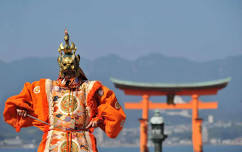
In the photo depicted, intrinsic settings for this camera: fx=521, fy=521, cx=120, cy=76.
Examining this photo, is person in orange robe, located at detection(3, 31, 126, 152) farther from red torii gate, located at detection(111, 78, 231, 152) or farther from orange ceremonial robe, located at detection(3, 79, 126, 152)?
red torii gate, located at detection(111, 78, 231, 152)

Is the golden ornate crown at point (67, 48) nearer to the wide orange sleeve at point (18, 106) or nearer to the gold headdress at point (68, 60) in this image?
the gold headdress at point (68, 60)

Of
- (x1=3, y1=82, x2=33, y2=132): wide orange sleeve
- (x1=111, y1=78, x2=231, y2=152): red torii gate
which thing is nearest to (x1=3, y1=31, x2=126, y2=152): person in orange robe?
(x1=3, y1=82, x2=33, y2=132): wide orange sleeve

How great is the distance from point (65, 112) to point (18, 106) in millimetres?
443

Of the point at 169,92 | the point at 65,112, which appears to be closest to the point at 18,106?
the point at 65,112

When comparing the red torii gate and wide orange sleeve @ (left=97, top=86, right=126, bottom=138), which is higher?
the red torii gate

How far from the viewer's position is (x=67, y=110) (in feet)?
16.1

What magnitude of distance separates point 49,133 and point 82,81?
0.60 metres

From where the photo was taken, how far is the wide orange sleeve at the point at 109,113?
4.92 m

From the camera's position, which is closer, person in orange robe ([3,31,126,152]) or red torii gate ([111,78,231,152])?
person in orange robe ([3,31,126,152])

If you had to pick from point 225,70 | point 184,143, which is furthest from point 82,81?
point 225,70

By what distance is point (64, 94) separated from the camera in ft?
16.4

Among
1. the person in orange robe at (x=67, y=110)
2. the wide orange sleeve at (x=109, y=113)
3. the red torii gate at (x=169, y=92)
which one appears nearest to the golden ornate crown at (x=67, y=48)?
the person in orange robe at (x=67, y=110)

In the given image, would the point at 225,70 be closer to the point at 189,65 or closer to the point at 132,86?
the point at 189,65

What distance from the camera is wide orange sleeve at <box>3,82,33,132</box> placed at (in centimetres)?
488
